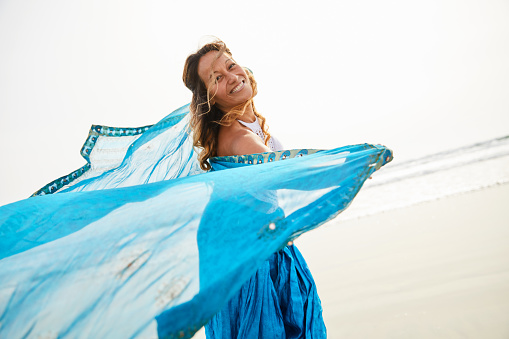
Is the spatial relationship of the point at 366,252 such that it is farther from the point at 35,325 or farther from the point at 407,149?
the point at 407,149

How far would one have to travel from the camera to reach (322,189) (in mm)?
1181

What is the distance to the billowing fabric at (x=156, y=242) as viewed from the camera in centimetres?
88

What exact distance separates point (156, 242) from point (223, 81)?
1.25 meters

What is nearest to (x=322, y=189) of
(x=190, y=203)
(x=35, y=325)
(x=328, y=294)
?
(x=190, y=203)

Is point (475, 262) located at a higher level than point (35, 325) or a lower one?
lower

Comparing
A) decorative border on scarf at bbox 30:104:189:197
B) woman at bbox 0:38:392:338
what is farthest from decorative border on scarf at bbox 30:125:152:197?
woman at bbox 0:38:392:338

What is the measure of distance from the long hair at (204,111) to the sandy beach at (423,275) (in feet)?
7.03

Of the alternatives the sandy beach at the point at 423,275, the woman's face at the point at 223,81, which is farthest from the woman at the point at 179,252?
the sandy beach at the point at 423,275

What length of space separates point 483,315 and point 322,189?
2.50 metres

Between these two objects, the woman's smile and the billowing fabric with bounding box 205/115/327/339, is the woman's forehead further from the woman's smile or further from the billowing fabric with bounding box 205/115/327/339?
the billowing fabric with bounding box 205/115/327/339

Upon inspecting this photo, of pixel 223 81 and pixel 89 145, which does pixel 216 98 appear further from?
pixel 89 145

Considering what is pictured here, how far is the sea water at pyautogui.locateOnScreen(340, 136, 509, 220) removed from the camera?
8.16 meters

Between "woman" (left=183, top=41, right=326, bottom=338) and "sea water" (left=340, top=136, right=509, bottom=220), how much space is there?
22.3 feet

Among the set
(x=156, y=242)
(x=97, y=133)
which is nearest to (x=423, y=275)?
(x=97, y=133)
